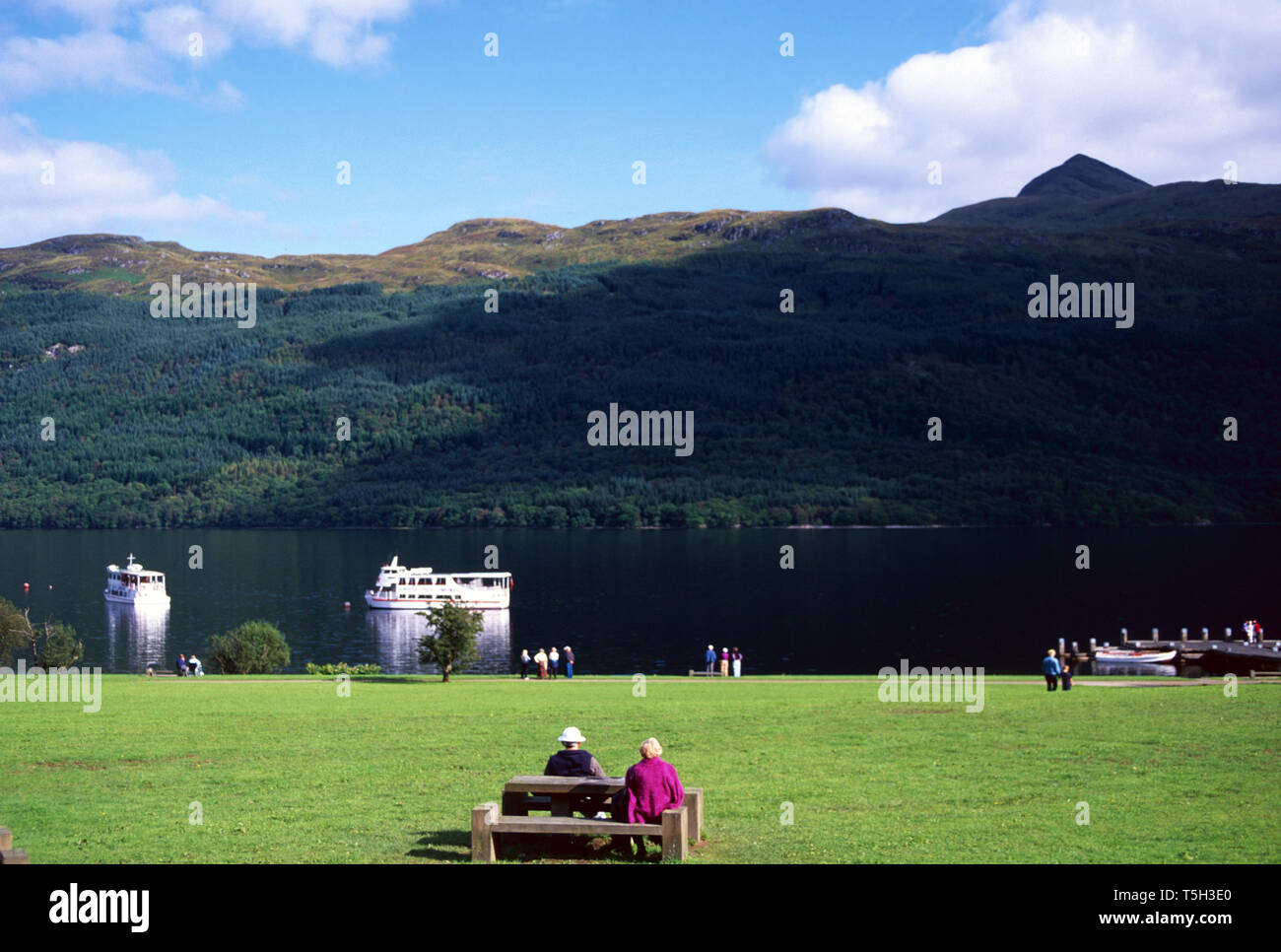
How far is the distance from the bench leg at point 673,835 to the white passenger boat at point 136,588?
122 metres

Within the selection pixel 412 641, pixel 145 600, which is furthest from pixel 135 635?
pixel 145 600

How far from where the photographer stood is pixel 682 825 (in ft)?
46.7

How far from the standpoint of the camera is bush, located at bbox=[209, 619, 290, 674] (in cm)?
6300

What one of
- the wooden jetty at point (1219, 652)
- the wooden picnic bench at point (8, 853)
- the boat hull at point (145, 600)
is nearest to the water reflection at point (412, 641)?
the boat hull at point (145, 600)

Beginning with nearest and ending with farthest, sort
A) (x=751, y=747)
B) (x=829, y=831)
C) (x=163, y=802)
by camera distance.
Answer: (x=829, y=831) → (x=163, y=802) → (x=751, y=747)

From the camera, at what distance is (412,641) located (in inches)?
4094

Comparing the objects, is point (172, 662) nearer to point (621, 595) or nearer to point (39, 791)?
point (621, 595)

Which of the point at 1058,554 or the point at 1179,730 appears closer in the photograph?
the point at 1179,730

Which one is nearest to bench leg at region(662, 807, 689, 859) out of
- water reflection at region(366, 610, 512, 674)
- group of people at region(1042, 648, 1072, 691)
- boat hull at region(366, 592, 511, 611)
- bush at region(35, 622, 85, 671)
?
group of people at region(1042, 648, 1072, 691)

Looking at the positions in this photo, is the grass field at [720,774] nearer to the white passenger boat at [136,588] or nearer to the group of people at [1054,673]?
the group of people at [1054,673]

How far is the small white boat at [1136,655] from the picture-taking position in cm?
7972
